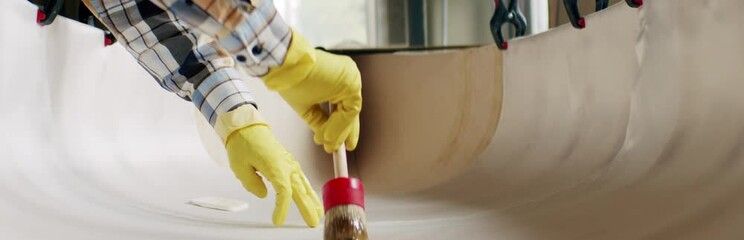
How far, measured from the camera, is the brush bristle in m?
0.77

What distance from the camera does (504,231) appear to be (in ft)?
3.29

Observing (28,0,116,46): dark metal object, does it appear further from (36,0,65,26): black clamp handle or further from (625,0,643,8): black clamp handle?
(625,0,643,8): black clamp handle

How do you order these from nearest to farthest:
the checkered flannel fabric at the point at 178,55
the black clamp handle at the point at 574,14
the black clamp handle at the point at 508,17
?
1. the checkered flannel fabric at the point at 178,55
2. the black clamp handle at the point at 574,14
3. the black clamp handle at the point at 508,17

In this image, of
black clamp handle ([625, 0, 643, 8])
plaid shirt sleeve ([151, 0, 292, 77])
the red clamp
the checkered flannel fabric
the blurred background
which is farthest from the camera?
the blurred background

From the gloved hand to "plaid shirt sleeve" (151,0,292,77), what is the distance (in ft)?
0.05

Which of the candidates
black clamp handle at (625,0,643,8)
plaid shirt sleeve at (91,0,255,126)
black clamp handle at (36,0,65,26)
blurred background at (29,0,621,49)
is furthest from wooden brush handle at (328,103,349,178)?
blurred background at (29,0,621,49)

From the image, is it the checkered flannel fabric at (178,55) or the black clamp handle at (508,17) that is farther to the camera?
the black clamp handle at (508,17)

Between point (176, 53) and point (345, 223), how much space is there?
344 millimetres

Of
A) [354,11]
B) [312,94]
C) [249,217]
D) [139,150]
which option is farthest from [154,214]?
[354,11]

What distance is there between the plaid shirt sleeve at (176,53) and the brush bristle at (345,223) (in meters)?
0.21

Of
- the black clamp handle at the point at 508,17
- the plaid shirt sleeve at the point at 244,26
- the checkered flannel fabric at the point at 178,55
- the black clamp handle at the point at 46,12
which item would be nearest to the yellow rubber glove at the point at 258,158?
the checkered flannel fabric at the point at 178,55

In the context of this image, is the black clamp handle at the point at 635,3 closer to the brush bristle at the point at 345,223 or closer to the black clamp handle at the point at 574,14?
the black clamp handle at the point at 574,14

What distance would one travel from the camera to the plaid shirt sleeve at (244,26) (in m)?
0.68

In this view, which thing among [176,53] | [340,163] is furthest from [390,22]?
[340,163]
